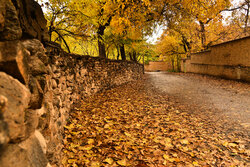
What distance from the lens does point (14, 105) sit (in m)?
0.95

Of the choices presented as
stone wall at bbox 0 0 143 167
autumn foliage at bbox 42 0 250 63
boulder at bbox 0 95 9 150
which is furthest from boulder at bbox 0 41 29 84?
autumn foliage at bbox 42 0 250 63

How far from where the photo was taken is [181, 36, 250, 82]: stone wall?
8.08 meters

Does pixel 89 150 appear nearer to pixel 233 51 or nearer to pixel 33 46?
pixel 33 46

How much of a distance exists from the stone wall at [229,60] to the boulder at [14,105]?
10.4 meters

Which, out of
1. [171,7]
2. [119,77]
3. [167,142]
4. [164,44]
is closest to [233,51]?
[171,7]

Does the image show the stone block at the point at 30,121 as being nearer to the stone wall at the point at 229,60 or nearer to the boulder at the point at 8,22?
the boulder at the point at 8,22

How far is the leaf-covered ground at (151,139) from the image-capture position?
2236 mm

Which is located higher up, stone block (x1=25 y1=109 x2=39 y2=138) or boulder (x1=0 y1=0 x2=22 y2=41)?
boulder (x1=0 y1=0 x2=22 y2=41)

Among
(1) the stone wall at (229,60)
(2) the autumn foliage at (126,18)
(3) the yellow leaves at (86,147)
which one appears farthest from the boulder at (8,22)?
(1) the stone wall at (229,60)

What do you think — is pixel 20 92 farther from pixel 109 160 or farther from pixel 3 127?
pixel 109 160

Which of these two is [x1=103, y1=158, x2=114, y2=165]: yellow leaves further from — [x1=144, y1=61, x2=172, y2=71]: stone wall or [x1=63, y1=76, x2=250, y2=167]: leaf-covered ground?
[x1=144, y1=61, x2=172, y2=71]: stone wall

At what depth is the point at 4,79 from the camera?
2.99ft

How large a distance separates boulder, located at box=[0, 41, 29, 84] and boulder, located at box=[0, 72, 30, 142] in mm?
51

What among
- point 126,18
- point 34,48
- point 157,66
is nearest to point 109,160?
point 34,48
